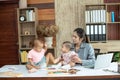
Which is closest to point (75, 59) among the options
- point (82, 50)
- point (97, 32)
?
point (82, 50)

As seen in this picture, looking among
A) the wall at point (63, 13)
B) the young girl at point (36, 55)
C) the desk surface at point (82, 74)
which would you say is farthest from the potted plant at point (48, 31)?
the desk surface at point (82, 74)

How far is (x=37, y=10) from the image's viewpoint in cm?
609

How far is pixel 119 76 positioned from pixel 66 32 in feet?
11.8

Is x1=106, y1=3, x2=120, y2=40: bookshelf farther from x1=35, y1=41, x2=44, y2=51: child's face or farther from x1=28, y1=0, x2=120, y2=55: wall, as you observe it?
x1=35, y1=41, x2=44, y2=51: child's face

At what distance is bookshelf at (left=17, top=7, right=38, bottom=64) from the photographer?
586 cm

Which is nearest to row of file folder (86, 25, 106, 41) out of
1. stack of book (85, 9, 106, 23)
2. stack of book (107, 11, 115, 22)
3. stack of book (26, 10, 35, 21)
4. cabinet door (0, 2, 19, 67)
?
stack of book (85, 9, 106, 23)

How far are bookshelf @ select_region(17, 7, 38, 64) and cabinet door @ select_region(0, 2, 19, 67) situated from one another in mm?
322

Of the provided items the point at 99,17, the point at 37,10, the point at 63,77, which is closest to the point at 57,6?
the point at 37,10

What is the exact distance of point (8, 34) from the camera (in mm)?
6410

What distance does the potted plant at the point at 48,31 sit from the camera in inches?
229

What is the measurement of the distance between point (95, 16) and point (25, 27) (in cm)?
188

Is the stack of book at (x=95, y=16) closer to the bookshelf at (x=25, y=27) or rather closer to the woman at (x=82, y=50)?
the bookshelf at (x=25, y=27)

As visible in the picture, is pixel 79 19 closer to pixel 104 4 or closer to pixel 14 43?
pixel 104 4

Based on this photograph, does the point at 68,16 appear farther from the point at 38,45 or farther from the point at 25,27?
the point at 38,45
